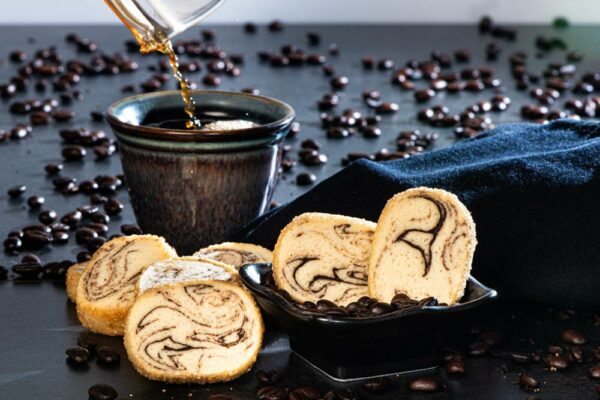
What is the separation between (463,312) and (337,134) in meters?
1.41

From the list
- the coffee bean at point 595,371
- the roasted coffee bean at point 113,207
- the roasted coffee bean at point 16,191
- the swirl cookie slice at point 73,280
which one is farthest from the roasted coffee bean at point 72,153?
the coffee bean at point 595,371

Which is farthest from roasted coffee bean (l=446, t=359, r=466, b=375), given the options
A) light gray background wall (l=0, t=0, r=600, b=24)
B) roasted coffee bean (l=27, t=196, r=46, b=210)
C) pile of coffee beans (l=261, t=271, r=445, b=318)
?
light gray background wall (l=0, t=0, r=600, b=24)

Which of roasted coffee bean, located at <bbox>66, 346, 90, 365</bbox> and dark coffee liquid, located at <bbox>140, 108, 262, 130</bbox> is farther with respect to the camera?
dark coffee liquid, located at <bbox>140, 108, 262, 130</bbox>

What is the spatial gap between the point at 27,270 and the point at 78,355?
15.3 inches

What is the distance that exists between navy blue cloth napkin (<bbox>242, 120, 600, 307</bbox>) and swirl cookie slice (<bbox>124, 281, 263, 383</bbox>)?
0.32 m

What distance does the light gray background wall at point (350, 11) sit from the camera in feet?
15.2

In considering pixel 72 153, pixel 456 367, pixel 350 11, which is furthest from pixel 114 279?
pixel 350 11

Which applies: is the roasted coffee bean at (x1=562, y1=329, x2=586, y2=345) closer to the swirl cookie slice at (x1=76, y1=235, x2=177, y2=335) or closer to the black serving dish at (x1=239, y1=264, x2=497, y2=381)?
the black serving dish at (x1=239, y1=264, x2=497, y2=381)

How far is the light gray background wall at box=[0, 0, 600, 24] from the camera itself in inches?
183

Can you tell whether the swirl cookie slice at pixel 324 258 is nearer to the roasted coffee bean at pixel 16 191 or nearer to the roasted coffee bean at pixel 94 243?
the roasted coffee bean at pixel 94 243

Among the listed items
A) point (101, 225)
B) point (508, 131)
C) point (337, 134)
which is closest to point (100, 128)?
point (337, 134)

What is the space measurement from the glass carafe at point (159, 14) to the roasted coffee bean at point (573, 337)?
2.69 feet

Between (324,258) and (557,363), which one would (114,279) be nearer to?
(324,258)

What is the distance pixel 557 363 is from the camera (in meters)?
1.64
